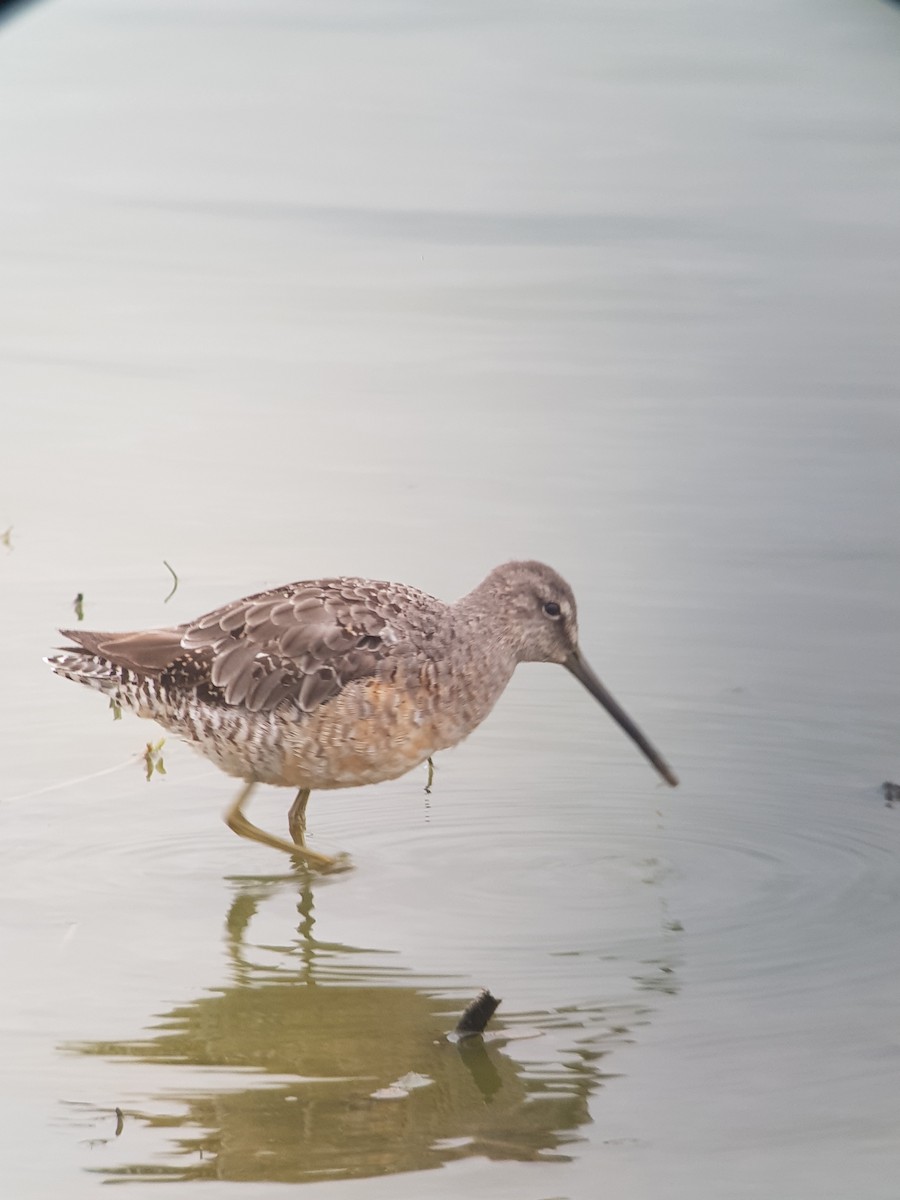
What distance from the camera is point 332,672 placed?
16.9ft

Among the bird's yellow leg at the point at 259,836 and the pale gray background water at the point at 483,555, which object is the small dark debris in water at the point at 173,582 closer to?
the pale gray background water at the point at 483,555

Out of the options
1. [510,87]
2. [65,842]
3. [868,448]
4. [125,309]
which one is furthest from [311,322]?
[65,842]

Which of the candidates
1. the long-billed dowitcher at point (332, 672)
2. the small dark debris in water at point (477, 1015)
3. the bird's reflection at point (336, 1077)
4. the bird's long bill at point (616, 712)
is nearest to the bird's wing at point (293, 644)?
the long-billed dowitcher at point (332, 672)

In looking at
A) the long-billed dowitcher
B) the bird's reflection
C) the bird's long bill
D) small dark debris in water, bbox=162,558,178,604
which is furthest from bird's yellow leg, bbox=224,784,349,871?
small dark debris in water, bbox=162,558,178,604

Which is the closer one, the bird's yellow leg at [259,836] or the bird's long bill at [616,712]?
the bird's yellow leg at [259,836]

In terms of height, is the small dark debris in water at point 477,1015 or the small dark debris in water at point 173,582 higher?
the small dark debris in water at point 173,582

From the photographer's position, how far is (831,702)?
600cm

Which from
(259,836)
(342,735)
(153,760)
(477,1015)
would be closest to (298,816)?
(259,836)

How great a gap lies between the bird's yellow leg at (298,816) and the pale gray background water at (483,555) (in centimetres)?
9

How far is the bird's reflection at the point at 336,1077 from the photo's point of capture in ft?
12.4

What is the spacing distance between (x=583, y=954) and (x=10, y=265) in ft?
18.3

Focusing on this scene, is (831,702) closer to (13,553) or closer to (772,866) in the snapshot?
(772,866)

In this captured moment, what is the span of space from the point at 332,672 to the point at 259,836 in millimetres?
446

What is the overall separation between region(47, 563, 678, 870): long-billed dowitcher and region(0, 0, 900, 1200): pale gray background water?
0.23 m
